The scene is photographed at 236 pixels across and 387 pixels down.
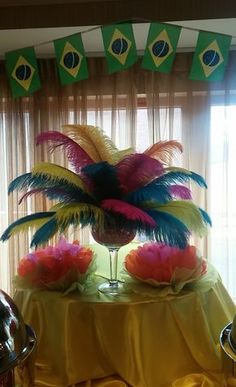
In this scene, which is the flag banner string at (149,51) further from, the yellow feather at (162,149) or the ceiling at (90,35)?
the yellow feather at (162,149)

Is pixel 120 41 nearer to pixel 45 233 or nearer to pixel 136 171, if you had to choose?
pixel 136 171

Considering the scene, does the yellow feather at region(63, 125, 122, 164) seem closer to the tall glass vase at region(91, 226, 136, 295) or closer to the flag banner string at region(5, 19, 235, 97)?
the tall glass vase at region(91, 226, 136, 295)

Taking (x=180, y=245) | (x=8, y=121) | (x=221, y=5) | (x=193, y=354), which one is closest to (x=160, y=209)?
(x=180, y=245)

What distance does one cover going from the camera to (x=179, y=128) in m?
2.74

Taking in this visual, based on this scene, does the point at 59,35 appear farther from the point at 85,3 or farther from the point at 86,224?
the point at 86,224

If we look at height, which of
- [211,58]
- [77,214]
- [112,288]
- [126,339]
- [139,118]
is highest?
[211,58]

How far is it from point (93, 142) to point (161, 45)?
0.79m

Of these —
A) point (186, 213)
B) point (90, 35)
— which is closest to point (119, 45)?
point (90, 35)

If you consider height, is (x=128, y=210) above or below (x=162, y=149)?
below

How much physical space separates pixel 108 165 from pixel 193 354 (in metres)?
0.77

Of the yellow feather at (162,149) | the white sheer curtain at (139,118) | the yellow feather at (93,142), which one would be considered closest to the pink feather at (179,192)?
the yellow feather at (162,149)

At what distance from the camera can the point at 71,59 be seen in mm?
2176

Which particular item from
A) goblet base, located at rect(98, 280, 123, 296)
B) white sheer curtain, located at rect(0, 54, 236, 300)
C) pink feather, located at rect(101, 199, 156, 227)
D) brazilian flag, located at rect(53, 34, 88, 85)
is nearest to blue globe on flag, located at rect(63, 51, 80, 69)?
brazilian flag, located at rect(53, 34, 88, 85)

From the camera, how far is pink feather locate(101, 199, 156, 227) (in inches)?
54.2
